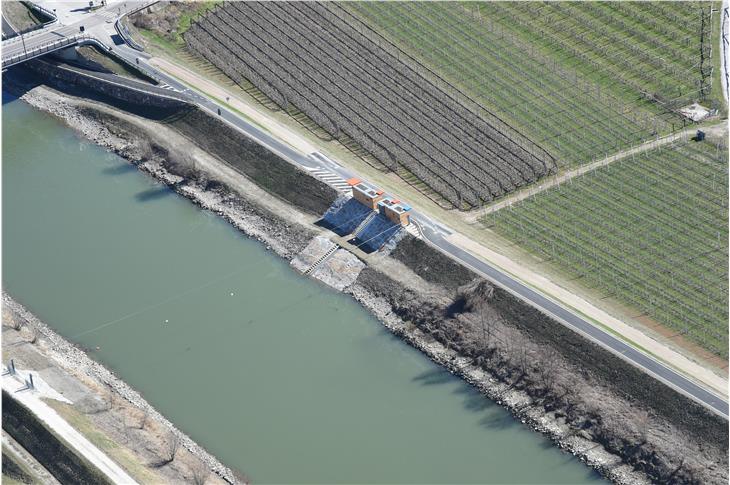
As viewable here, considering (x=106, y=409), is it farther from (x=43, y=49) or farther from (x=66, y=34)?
(x=66, y=34)

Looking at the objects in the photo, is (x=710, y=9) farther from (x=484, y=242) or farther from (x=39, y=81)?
(x=39, y=81)

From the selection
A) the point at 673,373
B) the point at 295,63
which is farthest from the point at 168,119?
the point at 673,373

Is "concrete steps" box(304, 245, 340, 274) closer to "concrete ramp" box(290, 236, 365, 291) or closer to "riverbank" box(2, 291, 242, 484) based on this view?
"concrete ramp" box(290, 236, 365, 291)

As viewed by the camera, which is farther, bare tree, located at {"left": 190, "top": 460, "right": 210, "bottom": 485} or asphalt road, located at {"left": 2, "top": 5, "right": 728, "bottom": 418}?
asphalt road, located at {"left": 2, "top": 5, "right": 728, "bottom": 418}

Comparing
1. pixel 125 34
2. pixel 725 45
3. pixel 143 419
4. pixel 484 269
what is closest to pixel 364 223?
pixel 484 269

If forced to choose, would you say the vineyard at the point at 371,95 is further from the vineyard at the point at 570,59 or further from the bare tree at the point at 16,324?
the bare tree at the point at 16,324

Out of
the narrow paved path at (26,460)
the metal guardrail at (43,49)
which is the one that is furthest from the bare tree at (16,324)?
the metal guardrail at (43,49)

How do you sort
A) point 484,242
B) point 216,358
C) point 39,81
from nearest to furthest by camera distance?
point 216,358
point 484,242
point 39,81

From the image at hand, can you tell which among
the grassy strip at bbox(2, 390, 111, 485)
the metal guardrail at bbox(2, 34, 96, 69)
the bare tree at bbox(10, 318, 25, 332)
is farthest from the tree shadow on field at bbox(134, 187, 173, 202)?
the grassy strip at bbox(2, 390, 111, 485)
